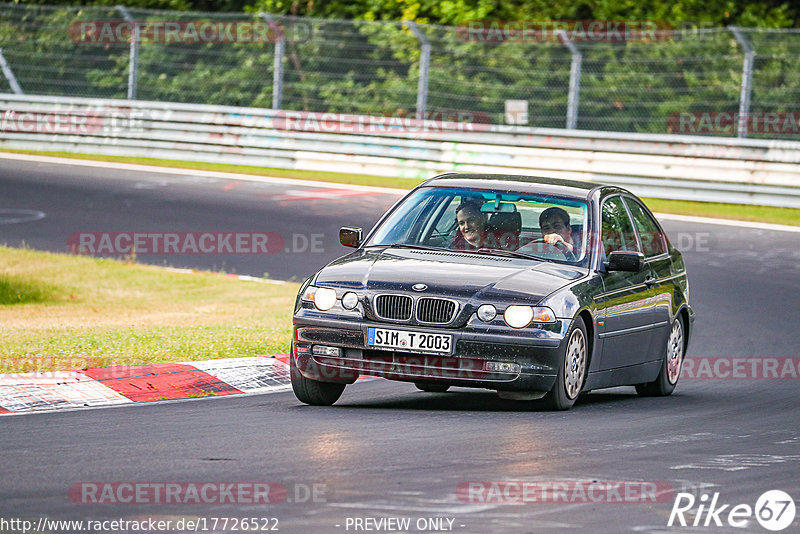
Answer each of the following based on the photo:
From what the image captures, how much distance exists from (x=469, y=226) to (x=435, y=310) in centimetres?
132

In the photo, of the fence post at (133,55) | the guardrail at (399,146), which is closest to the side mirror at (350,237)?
the guardrail at (399,146)

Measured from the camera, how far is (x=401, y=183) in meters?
25.3

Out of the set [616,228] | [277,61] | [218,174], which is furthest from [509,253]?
[277,61]

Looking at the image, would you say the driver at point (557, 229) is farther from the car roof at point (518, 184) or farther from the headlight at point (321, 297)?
the headlight at point (321, 297)

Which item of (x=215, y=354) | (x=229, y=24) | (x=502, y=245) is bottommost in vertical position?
(x=215, y=354)

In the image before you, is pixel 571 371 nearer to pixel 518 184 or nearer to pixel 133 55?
pixel 518 184

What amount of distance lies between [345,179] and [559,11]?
25.6ft

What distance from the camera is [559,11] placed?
1217 inches

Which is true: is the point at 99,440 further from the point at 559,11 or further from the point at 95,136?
the point at 559,11

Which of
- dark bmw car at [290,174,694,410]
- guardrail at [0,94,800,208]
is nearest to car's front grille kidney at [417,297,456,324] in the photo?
dark bmw car at [290,174,694,410]

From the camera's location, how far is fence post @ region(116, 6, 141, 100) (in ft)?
89.0

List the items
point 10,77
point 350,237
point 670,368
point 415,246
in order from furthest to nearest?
point 10,77, point 670,368, point 350,237, point 415,246

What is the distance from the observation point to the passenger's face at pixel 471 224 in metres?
9.73

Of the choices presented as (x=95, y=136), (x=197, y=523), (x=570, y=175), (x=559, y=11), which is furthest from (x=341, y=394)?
(x=559, y=11)
